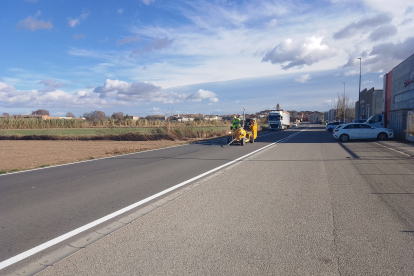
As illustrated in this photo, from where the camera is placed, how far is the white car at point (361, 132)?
2528 cm

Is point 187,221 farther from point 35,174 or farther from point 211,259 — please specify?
point 35,174

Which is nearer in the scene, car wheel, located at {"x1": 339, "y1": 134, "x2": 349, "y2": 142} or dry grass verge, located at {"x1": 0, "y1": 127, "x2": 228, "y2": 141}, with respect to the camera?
car wheel, located at {"x1": 339, "y1": 134, "x2": 349, "y2": 142}

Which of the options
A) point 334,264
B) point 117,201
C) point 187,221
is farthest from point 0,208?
point 334,264

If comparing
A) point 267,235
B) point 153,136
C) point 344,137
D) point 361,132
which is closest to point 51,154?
point 153,136

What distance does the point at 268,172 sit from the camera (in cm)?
1120

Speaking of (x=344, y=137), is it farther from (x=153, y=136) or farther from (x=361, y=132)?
(x=153, y=136)

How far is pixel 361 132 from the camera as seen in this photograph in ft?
83.4

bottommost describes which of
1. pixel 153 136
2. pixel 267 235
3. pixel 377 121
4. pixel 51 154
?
pixel 51 154

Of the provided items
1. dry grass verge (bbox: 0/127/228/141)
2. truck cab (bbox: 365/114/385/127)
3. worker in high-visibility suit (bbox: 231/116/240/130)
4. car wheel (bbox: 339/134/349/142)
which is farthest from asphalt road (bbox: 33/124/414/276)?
truck cab (bbox: 365/114/385/127)

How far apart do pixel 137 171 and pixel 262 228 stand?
23.3 ft

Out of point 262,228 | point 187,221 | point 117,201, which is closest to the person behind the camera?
point 262,228

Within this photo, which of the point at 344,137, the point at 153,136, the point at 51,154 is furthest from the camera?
the point at 153,136

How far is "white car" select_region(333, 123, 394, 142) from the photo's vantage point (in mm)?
25281

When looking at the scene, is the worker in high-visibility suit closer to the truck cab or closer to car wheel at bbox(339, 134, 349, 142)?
car wheel at bbox(339, 134, 349, 142)
